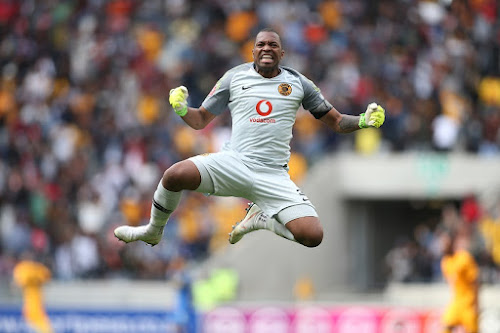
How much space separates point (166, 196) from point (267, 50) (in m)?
1.44

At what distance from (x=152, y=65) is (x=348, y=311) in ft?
28.6

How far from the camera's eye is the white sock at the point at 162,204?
848cm

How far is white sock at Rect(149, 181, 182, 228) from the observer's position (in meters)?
8.48

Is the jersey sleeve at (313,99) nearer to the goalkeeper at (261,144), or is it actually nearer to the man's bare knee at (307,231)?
the goalkeeper at (261,144)

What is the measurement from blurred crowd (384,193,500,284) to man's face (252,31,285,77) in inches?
359

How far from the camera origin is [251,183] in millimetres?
8492

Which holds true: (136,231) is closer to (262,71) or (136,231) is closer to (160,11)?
(262,71)

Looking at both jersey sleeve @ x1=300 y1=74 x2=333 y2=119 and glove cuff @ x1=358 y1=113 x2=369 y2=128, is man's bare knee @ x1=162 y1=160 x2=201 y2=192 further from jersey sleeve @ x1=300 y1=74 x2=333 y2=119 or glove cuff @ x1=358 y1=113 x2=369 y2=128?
glove cuff @ x1=358 y1=113 x2=369 y2=128

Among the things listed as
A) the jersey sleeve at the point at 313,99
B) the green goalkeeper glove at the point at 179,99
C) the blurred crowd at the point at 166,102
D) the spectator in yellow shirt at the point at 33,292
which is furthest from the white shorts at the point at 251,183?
the blurred crowd at the point at 166,102

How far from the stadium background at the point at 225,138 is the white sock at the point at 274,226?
9246 millimetres

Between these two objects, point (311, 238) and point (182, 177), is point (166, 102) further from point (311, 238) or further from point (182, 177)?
point (311, 238)

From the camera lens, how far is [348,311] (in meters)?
17.2

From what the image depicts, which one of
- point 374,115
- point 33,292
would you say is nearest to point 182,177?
point 374,115

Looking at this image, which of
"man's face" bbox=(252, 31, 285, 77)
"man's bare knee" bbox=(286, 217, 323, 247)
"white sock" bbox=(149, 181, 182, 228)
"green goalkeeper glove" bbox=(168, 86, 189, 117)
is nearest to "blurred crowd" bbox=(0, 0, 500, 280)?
"white sock" bbox=(149, 181, 182, 228)
